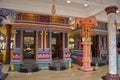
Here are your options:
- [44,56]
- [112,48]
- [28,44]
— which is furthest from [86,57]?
[28,44]

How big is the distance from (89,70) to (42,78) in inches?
122

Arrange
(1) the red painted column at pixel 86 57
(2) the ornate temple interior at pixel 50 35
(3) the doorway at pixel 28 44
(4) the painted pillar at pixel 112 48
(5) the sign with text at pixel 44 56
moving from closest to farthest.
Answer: (4) the painted pillar at pixel 112 48
(2) the ornate temple interior at pixel 50 35
(1) the red painted column at pixel 86 57
(5) the sign with text at pixel 44 56
(3) the doorway at pixel 28 44

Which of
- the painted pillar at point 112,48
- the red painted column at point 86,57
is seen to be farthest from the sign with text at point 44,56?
the painted pillar at point 112,48

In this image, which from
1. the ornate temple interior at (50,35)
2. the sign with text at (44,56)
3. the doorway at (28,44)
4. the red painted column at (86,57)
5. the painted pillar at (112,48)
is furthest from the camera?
the doorway at (28,44)

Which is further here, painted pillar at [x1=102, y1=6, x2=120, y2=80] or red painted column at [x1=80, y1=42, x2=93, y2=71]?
red painted column at [x1=80, y1=42, x2=93, y2=71]

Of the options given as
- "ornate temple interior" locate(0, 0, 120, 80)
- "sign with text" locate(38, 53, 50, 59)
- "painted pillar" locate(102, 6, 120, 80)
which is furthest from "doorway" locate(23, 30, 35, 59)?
"painted pillar" locate(102, 6, 120, 80)

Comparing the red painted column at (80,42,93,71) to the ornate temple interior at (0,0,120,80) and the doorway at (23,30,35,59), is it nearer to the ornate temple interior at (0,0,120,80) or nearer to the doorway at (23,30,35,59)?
the ornate temple interior at (0,0,120,80)

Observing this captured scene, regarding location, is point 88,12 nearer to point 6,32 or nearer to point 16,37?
point 16,37

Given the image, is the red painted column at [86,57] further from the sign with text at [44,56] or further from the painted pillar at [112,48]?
the painted pillar at [112,48]

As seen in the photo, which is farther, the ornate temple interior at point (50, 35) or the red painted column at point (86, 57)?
the red painted column at point (86, 57)

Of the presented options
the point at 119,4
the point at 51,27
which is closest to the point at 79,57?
the point at 51,27

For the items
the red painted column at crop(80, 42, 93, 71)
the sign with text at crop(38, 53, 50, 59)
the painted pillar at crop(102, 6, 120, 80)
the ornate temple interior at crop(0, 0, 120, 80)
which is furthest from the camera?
the sign with text at crop(38, 53, 50, 59)

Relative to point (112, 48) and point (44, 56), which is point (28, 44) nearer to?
point (44, 56)

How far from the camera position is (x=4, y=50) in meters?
11.3
